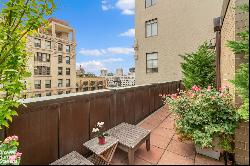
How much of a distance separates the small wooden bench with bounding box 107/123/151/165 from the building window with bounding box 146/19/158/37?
13.7 m

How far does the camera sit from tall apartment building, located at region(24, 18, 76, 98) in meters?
34.7

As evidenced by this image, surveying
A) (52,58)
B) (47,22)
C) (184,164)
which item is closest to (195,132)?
(184,164)

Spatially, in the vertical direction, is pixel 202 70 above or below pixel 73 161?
above

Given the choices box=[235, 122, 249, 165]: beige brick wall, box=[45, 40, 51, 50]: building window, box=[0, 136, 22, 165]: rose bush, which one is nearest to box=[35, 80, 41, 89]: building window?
box=[45, 40, 51, 50]: building window

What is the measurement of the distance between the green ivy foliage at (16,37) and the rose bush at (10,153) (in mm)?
345

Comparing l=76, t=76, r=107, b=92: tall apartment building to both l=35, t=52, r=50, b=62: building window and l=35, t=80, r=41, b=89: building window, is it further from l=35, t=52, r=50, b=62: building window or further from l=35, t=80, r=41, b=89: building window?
l=35, t=52, r=50, b=62: building window

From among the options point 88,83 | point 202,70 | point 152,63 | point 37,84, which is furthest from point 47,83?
point 202,70

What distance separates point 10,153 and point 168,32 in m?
15.3

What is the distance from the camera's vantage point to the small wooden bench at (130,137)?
11.3 ft

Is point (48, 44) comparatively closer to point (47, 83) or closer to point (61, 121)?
point (47, 83)

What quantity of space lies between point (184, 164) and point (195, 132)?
0.70 metres

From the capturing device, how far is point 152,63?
16.5 m

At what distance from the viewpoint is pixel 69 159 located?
10.0 feet

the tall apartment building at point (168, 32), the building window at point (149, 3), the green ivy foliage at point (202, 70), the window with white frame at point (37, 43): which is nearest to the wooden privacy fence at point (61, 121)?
the green ivy foliage at point (202, 70)
